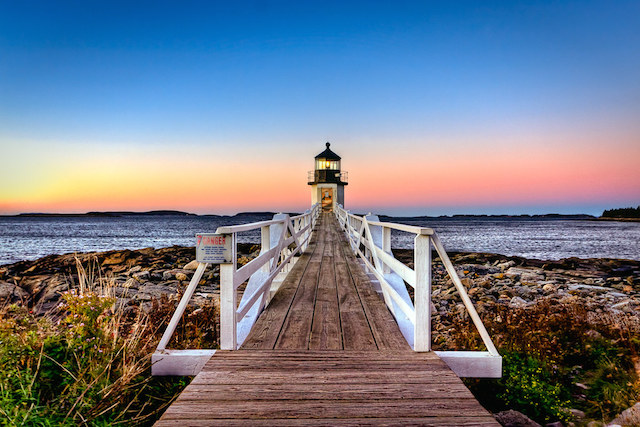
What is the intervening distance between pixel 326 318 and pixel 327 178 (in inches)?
1104

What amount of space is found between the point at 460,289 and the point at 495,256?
23589mm

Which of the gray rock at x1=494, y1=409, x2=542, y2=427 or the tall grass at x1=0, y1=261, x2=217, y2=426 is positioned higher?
the tall grass at x1=0, y1=261, x2=217, y2=426

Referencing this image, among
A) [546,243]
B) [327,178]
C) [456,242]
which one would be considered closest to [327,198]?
[327,178]

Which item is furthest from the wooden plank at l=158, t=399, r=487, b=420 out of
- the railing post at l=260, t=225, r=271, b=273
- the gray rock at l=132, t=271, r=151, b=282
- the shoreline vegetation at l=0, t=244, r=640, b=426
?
the gray rock at l=132, t=271, r=151, b=282

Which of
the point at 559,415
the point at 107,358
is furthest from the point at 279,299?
the point at 559,415

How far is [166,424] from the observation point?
214cm

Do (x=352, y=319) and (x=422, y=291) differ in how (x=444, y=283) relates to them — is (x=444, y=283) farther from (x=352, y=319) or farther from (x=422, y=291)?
(x=422, y=291)

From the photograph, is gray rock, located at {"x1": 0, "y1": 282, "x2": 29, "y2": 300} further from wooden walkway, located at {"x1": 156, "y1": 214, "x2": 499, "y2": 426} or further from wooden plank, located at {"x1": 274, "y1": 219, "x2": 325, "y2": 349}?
wooden walkway, located at {"x1": 156, "y1": 214, "x2": 499, "y2": 426}

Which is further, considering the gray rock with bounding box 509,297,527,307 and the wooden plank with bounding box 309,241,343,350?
the gray rock with bounding box 509,297,527,307

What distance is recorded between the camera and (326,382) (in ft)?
8.73

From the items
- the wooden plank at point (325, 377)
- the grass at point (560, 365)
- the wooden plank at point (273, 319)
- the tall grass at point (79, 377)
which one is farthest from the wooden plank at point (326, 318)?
the grass at point (560, 365)

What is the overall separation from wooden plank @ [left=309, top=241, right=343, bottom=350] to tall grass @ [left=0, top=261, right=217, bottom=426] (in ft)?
4.55

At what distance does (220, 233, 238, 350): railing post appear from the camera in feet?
10.5

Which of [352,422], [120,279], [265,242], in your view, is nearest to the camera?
[352,422]
